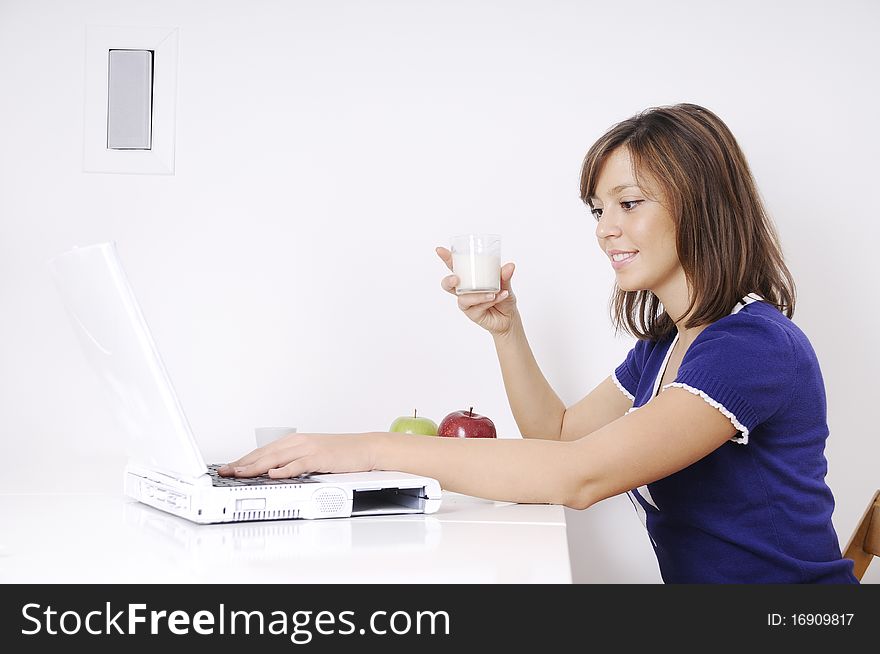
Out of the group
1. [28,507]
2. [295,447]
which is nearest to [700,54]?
[295,447]

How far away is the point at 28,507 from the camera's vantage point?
115 centimetres

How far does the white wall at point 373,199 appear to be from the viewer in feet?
6.60

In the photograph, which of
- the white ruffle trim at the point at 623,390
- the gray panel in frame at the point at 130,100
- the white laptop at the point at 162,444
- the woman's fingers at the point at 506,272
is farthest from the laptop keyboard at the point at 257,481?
the gray panel in frame at the point at 130,100

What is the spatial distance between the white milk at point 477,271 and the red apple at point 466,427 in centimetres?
22

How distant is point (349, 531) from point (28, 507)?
0.48 meters

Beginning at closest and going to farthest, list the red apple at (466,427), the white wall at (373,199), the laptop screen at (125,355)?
the laptop screen at (125,355), the red apple at (466,427), the white wall at (373,199)

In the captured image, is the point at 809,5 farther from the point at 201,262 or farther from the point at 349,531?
the point at 349,531

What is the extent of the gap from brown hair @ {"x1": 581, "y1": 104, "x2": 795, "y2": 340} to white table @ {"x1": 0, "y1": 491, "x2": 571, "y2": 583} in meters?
0.44

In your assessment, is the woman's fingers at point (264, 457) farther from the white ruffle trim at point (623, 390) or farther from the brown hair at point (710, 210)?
the white ruffle trim at point (623, 390)

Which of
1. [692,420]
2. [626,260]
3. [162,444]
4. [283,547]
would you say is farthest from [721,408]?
[162,444]

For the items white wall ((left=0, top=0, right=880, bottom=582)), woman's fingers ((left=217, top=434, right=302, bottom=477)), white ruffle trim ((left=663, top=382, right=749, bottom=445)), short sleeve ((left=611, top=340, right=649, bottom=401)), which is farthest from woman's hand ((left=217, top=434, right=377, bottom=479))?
white wall ((left=0, top=0, right=880, bottom=582))

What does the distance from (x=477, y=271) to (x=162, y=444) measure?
0.62 m

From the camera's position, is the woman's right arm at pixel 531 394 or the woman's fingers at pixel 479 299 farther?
the woman's right arm at pixel 531 394

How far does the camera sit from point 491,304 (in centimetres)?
157
